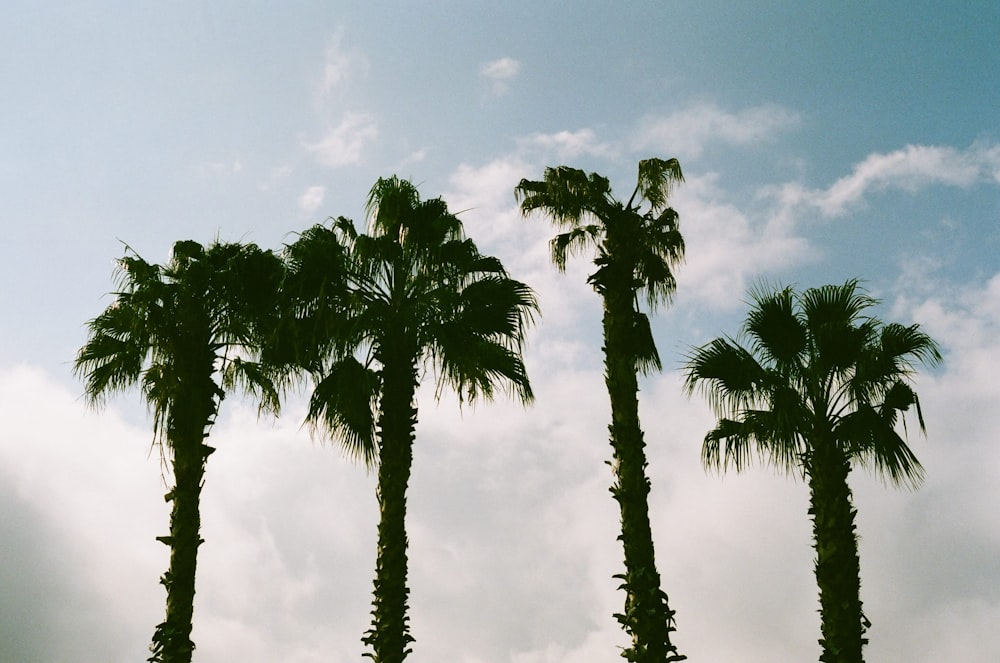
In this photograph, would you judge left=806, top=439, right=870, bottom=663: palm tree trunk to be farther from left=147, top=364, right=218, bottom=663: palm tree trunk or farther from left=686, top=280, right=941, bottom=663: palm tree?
left=147, top=364, right=218, bottom=663: palm tree trunk

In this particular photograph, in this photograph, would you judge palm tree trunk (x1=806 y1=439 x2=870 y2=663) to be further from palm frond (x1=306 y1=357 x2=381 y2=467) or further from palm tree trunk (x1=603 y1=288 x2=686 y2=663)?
palm frond (x1=306 y1=357 x2=381 y2=467)

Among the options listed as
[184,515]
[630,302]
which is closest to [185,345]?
[184,515]

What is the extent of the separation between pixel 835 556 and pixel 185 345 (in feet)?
39.5

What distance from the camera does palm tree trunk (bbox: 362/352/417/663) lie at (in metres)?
15.8

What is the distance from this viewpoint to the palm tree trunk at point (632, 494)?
50.9ft

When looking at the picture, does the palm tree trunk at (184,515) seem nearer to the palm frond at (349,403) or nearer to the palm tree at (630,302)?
the palm frond at (349,403)

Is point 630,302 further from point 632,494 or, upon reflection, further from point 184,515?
point 184,515

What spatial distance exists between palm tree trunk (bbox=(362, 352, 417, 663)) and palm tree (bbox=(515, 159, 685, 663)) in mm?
3619

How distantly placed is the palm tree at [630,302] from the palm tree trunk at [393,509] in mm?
3619

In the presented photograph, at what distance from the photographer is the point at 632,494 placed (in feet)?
54.0

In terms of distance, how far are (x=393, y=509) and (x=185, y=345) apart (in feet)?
16.0

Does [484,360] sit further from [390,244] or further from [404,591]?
[404,591]

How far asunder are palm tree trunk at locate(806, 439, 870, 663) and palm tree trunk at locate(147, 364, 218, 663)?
35.2 ft

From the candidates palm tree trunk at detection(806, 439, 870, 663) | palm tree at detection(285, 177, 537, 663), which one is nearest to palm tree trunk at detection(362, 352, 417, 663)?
palm tree at detection(285, 177, 537, 663)
